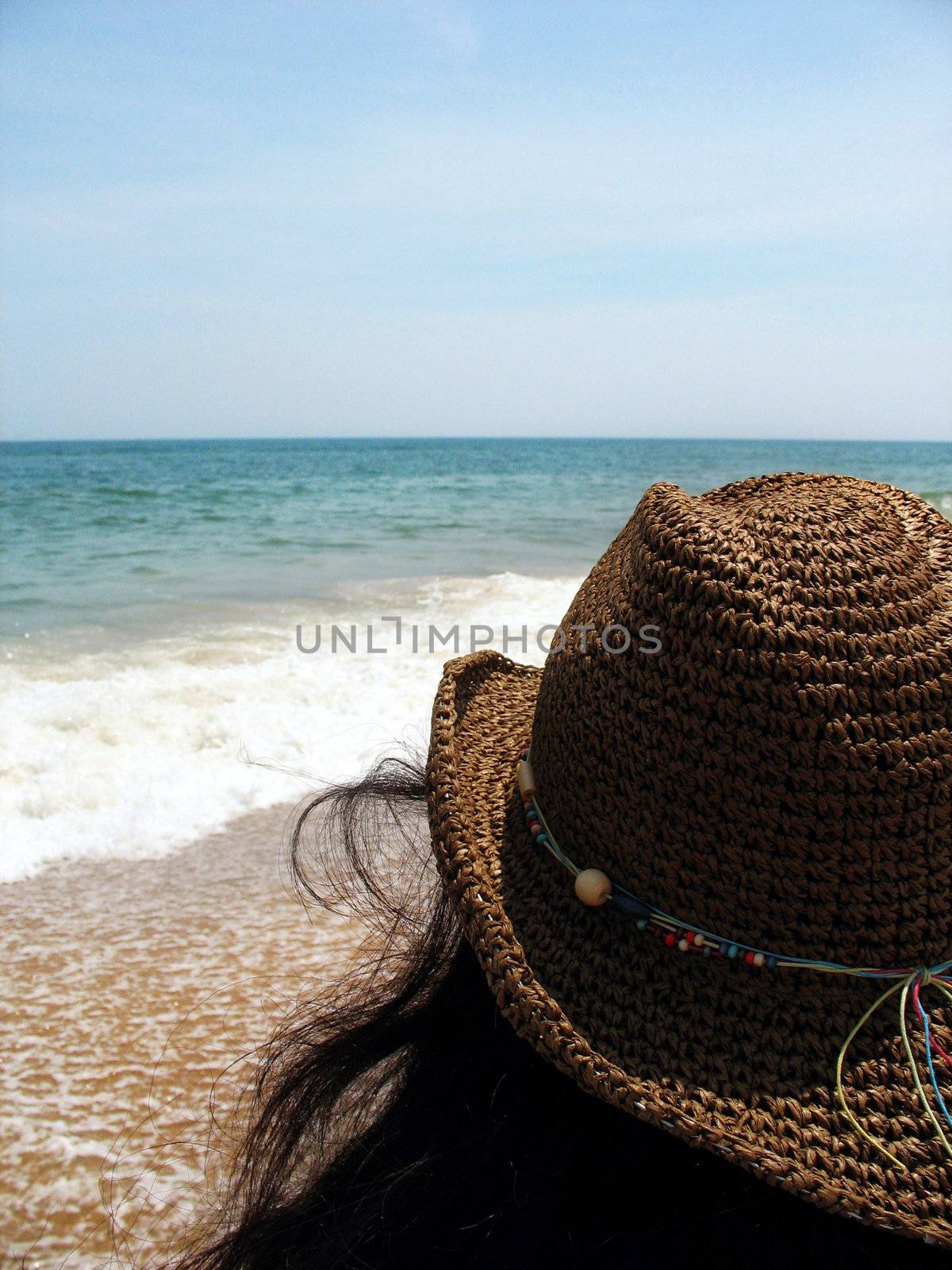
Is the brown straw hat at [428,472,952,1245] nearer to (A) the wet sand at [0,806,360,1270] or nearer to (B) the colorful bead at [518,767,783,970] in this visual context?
(B) the colorful bead at [518,767,783,970]

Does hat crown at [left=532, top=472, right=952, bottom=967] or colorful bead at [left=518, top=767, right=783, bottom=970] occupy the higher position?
hat crown at [left=532, top=472, right=952, bottom=967]

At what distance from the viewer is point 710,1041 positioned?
92cm

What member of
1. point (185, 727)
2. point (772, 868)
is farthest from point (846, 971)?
point (185, 727)

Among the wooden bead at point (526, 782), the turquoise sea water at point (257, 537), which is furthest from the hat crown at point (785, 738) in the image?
the turquoise sea water at point (257, 537)

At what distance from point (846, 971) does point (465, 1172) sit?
1.62ft

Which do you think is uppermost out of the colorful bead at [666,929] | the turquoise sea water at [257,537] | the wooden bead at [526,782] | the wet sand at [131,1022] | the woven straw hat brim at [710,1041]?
the wooden bead at [526,782]

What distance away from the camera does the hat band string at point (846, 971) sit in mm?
875

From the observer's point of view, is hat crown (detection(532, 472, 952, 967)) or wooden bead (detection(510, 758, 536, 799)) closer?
hat crown (detection(532, 472, 952, 967))

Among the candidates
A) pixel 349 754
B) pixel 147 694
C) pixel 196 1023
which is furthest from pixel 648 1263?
pixel 147 694

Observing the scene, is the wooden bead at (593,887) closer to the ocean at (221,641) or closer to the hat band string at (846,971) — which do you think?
the hat band string at (846,971)

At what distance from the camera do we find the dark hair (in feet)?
3.27

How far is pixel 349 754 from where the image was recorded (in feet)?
13.0

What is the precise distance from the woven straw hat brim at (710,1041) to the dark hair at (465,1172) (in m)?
0.17

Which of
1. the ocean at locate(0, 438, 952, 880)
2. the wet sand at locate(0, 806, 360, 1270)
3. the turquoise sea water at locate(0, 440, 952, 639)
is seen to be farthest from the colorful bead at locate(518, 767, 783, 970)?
the turquoise sea water at locate(0, 440, 952, 639)
